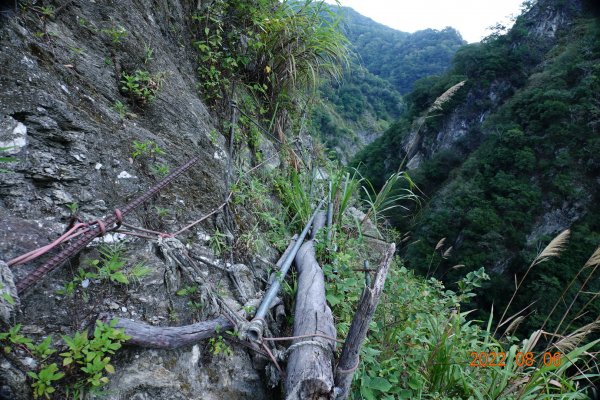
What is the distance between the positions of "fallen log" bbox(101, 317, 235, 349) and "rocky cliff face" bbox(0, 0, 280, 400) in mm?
63

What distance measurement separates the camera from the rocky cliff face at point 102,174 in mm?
1041

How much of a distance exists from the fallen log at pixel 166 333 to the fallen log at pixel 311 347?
1.15 feet

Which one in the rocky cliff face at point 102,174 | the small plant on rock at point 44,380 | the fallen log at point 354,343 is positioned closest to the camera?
the small plant on rock at point 44,380

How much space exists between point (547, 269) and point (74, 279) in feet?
71.9

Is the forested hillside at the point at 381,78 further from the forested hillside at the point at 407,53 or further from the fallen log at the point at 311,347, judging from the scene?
the fallen log at the point at 311,347

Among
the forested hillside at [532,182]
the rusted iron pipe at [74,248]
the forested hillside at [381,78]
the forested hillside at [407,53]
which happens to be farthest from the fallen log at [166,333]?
the forested hillside at [407,53]

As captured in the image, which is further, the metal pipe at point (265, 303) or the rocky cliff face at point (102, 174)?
the metal pipe at point (265, 303)

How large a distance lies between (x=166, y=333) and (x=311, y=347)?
58cm

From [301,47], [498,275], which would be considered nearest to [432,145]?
[498,275]

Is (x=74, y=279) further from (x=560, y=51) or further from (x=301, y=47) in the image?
(x=560, y=51)

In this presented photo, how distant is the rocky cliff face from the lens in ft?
3.42
